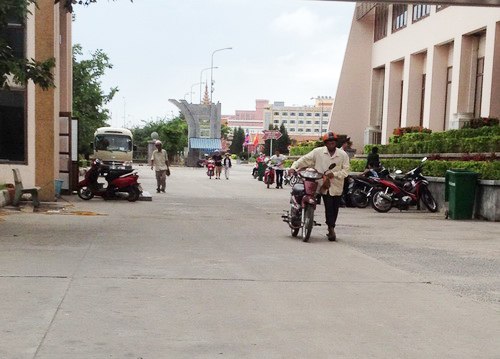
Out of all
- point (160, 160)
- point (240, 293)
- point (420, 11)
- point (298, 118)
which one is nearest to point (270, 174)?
point (160, 160)

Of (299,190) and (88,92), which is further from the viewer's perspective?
(88,92)

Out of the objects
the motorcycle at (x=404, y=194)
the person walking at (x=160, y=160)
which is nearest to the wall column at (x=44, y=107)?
the person walking at (x=160, y=160)

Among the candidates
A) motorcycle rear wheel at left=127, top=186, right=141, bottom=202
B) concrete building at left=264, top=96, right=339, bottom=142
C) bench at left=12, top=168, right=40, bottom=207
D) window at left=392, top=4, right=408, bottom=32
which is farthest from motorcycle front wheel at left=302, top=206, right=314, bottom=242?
concrete building at left=264, top=96, right=339, bottom=142

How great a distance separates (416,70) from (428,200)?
22.7 m

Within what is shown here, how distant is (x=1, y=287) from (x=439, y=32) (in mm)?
31156

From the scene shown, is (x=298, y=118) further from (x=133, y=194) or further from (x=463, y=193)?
(x=463, y=193)

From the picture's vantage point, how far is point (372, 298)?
6047mm

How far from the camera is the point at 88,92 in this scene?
34.1 metres

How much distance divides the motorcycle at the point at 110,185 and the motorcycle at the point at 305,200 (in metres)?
8.20

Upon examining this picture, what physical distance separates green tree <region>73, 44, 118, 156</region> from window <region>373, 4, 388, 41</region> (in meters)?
19.9

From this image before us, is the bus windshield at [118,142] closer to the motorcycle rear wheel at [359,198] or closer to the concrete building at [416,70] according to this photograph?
the concrete building at [416,70]

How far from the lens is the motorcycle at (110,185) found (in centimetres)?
1748

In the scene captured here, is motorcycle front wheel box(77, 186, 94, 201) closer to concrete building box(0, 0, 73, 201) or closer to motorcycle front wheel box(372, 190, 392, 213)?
concrete building box(0, 0, 73, 201)

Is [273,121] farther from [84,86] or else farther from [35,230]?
[35,230]
